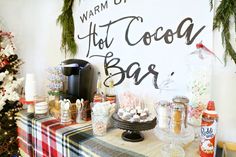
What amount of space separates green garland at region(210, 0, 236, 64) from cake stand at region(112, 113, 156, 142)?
21.8 inches

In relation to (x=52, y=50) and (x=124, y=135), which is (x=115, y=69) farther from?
(x=52, y=50)

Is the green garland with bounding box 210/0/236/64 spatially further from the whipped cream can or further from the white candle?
the white candle

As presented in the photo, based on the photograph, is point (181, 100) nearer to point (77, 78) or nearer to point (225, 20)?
point (225, 20)

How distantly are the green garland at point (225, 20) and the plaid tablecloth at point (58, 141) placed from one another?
2.38 feet

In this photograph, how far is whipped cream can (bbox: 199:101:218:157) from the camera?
33.7 inches

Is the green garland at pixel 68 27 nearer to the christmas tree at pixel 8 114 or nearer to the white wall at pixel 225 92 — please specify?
the christmas tree at pixel 8 114

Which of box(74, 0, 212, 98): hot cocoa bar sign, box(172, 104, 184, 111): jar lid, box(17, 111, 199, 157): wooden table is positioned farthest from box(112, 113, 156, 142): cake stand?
box(74, 0, 212, 98): hot cocoa bar sign

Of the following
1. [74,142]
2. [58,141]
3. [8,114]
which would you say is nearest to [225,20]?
[74,142]

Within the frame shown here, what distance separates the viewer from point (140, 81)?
1334 mm

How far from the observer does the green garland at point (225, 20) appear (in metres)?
0.98

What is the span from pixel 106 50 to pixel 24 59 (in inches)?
49.3

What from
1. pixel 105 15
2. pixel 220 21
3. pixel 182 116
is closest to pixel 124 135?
pixel 182 116

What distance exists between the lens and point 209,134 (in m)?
0.86

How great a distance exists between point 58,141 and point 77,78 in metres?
0.51
